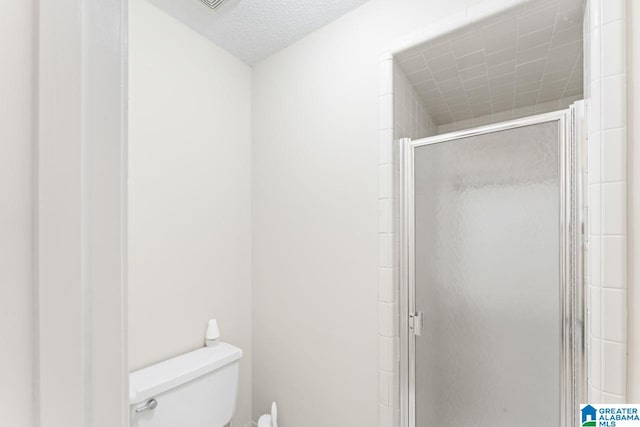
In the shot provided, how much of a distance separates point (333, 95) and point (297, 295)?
0.96 m

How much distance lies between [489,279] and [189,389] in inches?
48.3

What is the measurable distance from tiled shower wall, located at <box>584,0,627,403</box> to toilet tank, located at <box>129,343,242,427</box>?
128 cm

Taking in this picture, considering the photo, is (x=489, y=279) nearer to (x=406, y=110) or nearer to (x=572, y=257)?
(x=572, y=257)

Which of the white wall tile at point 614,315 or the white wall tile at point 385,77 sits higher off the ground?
the white wall tile at point 385,77

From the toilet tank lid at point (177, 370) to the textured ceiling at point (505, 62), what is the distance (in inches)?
58.2

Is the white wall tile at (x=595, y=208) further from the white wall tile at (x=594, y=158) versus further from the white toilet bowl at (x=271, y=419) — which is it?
the white toilet bowl at (x=271, y=419)

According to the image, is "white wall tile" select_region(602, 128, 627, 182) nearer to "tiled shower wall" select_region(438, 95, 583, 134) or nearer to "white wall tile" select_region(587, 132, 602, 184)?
"white wall tile" select_region(587, 132, 602, 184)

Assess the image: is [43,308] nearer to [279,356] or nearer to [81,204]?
[81,204]

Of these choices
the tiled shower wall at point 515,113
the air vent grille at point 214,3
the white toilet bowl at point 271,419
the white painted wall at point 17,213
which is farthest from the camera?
the tiled shower wall at point 515,113

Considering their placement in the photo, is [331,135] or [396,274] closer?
[396,274]

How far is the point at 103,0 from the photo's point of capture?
317 mm

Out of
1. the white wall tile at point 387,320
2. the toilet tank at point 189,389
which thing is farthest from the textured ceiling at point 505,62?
the toilet tank at point 189,389

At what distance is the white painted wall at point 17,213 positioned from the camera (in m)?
0.26

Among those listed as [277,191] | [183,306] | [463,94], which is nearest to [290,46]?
[277,191]
